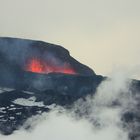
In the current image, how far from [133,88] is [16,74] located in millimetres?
31187

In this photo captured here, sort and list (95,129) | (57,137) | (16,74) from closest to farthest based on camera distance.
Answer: (57,137)
(95,129)
(16,74)

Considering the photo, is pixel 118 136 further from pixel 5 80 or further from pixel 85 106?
pixel 5 80

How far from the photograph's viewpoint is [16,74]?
453 feet

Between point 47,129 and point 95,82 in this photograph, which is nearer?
point 47,129

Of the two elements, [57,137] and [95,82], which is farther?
[95,82]

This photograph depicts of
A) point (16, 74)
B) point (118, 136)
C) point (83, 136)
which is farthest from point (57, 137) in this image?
point (16, 74)

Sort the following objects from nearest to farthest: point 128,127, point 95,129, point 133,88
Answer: point 95,129 → point 128,127 → point 133,88

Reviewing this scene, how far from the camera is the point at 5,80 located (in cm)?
13938

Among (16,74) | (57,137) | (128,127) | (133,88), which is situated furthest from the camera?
(16,74)

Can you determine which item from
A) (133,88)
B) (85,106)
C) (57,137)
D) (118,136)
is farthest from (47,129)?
(133,88)

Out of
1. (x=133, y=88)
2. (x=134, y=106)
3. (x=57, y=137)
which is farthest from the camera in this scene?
(x=133, y=88)

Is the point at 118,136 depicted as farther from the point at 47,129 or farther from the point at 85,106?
the point at 85,106

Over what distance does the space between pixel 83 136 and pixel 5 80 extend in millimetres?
57101

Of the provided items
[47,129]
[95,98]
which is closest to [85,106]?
[95,98]
